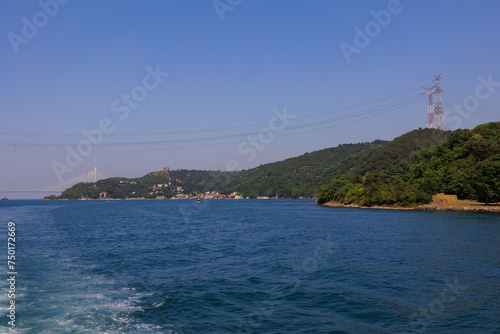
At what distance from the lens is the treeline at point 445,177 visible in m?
76.1

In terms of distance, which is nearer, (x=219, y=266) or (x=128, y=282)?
(x=128, y=282)

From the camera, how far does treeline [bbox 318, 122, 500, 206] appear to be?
250 feet

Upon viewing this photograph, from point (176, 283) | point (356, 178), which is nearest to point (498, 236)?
point (176, 283)

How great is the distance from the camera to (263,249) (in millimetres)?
28391

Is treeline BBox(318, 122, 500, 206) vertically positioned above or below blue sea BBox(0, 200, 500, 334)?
above

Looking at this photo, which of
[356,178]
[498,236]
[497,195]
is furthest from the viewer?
[356,178]

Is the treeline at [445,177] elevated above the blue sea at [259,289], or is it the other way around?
the treeline at [445,177]

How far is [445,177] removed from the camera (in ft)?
291

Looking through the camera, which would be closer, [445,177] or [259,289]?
[259,289]

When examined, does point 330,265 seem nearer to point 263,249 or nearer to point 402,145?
point 263,249

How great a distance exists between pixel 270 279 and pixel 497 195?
241ft

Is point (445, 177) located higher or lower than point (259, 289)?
higher

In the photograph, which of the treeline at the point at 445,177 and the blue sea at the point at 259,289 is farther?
the treeline at the point at 445,177

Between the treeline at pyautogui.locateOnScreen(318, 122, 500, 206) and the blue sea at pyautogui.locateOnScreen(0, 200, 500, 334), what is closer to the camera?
the blue sea at pyautogui.locateOnScreen(0, 200, 500, 334)
